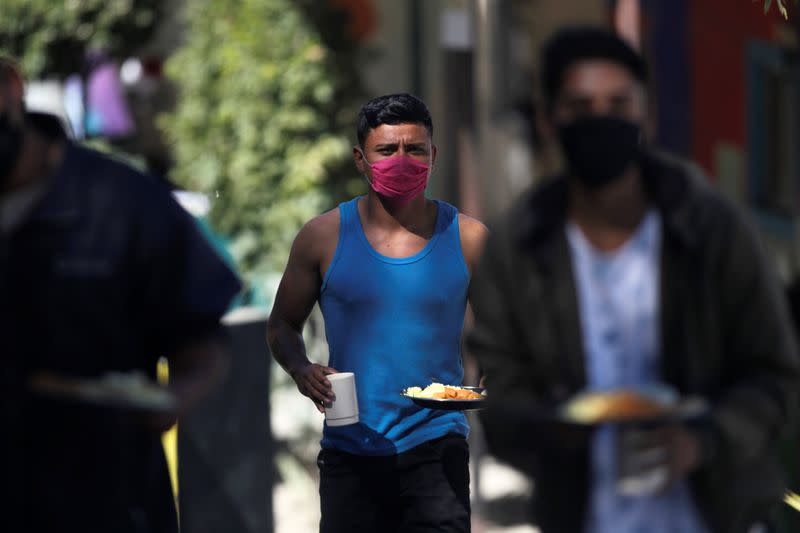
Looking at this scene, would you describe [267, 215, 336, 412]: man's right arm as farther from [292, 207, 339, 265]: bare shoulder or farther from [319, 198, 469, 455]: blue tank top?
[319, 198, 469, 455]: blue tank top

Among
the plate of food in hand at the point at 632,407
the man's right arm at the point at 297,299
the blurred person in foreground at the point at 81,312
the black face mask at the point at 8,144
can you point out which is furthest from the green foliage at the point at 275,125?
the plate of food in hand at the point at 632,407

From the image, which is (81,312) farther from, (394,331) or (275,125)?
(275,125)

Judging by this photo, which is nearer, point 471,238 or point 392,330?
point 392,330

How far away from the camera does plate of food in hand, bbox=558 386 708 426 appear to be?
2.66 m

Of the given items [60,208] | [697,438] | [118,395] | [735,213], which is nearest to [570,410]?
[697,438]

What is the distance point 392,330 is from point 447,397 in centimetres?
27

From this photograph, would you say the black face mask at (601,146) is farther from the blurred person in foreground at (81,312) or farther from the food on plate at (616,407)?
the blurred person in foreground at (81,312)

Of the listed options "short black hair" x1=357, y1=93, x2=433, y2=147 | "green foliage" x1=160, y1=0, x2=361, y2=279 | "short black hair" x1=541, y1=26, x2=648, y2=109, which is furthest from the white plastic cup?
"green foliage" x1=160, y1=0, x2=361, y2=279

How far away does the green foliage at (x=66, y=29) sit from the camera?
1361cm

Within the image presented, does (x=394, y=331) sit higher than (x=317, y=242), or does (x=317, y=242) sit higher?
(x=317, y=242)

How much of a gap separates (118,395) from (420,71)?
8.85 metres

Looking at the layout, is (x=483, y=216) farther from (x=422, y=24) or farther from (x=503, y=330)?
(x=503, y=330)

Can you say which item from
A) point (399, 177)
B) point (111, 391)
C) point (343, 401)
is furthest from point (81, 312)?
point (399, 177)

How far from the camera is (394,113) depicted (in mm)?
4320
